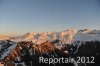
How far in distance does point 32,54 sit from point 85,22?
0.48 metres

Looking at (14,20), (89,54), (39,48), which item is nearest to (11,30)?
(14,20)

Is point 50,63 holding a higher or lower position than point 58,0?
lower

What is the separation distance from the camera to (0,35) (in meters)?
2.91

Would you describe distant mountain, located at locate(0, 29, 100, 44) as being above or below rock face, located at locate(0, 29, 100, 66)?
above

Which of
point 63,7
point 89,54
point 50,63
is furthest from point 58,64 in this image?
point 63,7

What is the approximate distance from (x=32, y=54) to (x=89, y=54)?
439 mm

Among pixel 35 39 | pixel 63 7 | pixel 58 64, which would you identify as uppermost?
pixel 63 7

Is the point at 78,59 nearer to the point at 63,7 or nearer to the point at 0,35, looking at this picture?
the point at 63,7

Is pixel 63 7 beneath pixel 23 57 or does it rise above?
above

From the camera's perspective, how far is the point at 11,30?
294 cm

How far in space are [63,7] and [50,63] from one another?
446 mm

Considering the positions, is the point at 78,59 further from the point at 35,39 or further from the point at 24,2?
the point at 24,2

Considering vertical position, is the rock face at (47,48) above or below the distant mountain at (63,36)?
below

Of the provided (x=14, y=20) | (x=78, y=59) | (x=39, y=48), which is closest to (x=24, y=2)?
(x=14, y=20)
